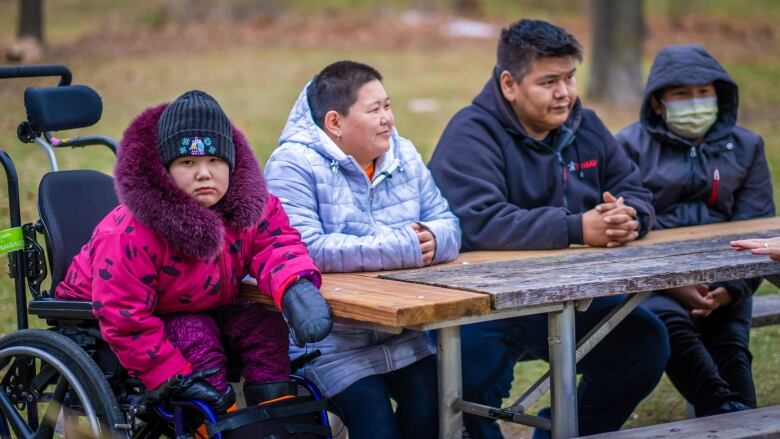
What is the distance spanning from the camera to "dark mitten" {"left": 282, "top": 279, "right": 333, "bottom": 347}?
122 inches

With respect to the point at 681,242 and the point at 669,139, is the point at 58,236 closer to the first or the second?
the point at 681,242

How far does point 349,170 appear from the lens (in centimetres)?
385

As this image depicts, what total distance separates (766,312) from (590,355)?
1.12 metres

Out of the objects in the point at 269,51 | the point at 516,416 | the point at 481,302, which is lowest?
the point at 516,416

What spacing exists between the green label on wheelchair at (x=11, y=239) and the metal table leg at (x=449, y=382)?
1.38 m

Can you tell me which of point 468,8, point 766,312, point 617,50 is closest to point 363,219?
point 766,312

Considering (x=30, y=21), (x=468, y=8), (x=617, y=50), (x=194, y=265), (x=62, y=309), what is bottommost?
(x=62, y=309)

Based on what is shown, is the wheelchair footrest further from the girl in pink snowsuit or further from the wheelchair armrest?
the wheelchair armrest

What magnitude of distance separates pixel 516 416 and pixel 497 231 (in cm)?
73

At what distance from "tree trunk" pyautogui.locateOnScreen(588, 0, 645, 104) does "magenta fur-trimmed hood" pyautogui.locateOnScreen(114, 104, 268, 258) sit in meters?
12.4

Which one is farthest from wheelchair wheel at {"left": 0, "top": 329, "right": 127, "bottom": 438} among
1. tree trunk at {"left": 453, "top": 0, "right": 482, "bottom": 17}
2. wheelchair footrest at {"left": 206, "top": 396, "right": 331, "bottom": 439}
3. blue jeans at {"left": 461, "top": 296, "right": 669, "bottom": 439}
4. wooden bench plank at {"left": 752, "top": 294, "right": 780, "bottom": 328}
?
tree trunk at {"left": 453, "top": 0, "right": 482, "bottom": 17}

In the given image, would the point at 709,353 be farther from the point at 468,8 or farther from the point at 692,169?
the point at 468,8

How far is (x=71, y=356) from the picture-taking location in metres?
3.31

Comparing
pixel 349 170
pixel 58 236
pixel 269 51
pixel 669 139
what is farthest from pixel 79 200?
pixel 269 51
